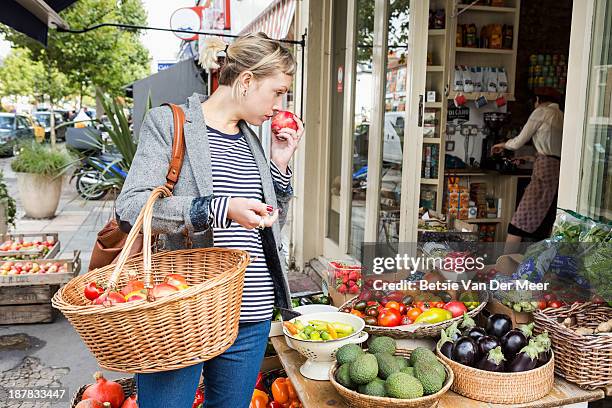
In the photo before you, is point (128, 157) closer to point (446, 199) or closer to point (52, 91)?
point (446, 199)

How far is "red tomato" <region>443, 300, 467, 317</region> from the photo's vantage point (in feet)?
9.13

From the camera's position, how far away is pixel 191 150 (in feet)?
6.28

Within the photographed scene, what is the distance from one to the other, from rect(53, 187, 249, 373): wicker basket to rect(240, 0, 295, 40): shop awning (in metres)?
5.34

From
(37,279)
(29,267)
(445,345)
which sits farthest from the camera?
(29,267)

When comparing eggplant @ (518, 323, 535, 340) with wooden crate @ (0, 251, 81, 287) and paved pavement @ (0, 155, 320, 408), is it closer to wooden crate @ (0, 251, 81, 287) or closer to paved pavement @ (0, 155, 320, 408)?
paved pavement @ (0, 155, 320, 408)

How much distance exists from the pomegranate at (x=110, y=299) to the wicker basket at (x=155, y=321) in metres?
0.03

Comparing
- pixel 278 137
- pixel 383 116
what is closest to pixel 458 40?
pixel 383 116

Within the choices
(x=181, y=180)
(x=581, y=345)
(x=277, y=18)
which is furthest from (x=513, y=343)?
(x=277, y=18)

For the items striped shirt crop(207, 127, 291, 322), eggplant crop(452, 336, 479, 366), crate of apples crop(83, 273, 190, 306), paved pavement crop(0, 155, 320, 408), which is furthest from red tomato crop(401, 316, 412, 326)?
paved pavement crop(0, 155, 320, 408)

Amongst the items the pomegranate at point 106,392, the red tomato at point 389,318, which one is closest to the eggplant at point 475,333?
the red tomato at point 389,318

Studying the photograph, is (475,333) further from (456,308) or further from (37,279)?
(37,279)

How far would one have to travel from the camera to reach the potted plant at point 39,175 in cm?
977

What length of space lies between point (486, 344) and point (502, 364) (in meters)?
0.11

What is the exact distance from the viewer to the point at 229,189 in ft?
6.57
